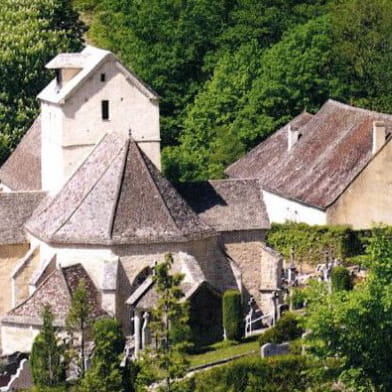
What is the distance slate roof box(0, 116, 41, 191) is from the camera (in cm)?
9450

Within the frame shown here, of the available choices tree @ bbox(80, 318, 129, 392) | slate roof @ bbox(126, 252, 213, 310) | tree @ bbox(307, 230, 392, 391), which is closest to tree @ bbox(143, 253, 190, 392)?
tree @ bbox(80, 318, 129, 392)

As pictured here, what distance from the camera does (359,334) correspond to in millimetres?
66875

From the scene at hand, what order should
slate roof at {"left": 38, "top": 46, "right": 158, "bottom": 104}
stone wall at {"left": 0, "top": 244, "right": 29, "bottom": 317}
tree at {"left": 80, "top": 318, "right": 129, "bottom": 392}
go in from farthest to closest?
stone wall at {"left": 0, "top": 244, "right": 29, "bottom": 317} < slate roof at {"left": 38, "top": 46, "right": 158, "bottom": 104} < tree at {"left": 80, "top": 318, "right": 129, "bottom": 392}

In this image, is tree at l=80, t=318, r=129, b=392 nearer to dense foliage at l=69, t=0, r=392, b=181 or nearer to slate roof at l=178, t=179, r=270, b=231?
slate roof at l=178, t=179, r=270, b=231

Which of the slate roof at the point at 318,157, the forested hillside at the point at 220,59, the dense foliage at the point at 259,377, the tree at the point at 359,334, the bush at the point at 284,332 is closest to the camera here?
the tree at the point at 359,334

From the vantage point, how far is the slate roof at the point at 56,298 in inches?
3140

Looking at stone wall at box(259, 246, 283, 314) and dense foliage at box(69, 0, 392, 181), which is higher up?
dense foliage at box(69, 0, 392, 181)

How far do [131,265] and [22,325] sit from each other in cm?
437

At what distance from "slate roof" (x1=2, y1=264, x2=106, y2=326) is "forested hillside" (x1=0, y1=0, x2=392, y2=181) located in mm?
20826

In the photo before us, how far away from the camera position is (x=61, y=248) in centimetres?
8238

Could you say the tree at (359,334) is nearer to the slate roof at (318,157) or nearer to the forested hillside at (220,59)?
Result: the slate roof at (318,157)

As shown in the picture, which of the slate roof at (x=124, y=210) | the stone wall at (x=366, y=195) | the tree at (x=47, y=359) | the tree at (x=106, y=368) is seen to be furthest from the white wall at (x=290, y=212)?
the tree at (x=47, y=359)

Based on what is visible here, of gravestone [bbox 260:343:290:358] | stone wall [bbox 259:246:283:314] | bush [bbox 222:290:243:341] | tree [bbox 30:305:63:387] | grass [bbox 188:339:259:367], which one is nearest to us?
gravestone [bbox 260:343:290:358]

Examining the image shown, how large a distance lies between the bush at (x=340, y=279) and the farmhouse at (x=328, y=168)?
11.9m
